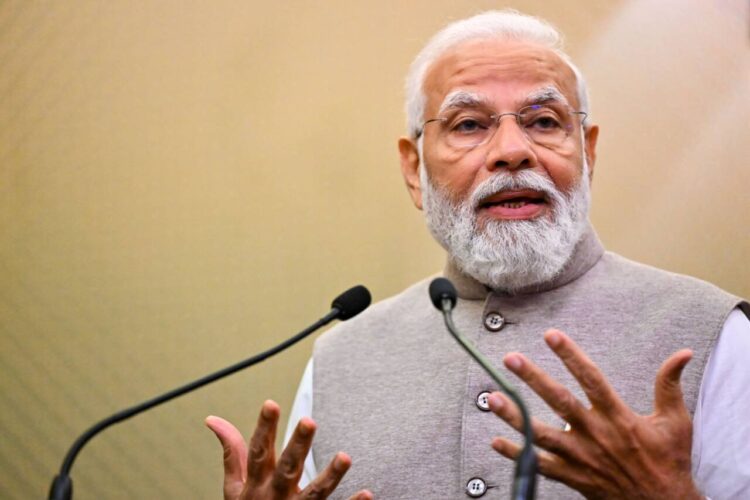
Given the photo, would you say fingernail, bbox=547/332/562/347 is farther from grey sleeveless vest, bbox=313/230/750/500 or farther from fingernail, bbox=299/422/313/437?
grey sleeveless vest, bbox=313/230/750/500

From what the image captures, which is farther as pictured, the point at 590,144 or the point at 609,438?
the point at 590,144

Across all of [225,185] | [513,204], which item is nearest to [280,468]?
[513,204]

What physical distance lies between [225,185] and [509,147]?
3.68ft

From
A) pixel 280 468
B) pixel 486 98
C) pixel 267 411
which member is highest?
pixel 486 98

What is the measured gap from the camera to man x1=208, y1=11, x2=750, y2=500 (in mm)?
1779

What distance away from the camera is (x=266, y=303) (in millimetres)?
2746

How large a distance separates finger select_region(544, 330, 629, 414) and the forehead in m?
0.84

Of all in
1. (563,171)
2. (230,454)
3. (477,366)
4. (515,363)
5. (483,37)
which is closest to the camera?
(515,363)

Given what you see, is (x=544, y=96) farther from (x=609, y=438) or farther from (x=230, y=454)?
(x=230, y=454)

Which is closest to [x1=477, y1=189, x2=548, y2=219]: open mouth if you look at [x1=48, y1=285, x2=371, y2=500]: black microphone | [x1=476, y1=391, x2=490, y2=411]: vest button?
[x1=476, y1=391, x2=490, y2=411]: vest button

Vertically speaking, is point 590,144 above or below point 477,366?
above

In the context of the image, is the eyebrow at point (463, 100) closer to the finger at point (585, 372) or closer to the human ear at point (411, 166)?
the human ear at point (411, 166)

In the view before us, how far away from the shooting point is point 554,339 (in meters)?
1.32

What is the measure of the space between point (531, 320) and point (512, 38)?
68cm
